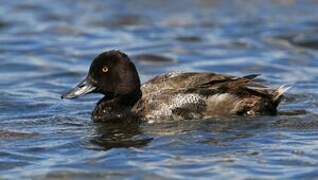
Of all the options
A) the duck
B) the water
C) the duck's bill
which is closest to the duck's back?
the duck

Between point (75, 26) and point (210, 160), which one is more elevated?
point (75, 26)

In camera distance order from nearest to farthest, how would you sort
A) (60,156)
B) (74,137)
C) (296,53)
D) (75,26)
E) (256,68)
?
(60,156)
(74,137)
(256,68)
(296,53)
(75,26)

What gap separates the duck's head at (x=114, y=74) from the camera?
11703mm

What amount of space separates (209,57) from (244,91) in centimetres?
459

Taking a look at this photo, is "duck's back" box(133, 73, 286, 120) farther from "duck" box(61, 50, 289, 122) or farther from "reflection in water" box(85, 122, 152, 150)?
"reflection in water" box(85, 122, 152, 150)

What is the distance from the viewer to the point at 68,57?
16.6 meters

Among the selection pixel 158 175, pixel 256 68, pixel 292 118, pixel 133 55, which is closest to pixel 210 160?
pixel 158 175

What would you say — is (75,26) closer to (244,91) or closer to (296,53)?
(296,53)

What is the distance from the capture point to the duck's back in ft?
37.8

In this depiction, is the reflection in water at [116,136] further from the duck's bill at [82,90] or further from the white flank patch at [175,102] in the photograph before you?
the duck's bill at [82,90]

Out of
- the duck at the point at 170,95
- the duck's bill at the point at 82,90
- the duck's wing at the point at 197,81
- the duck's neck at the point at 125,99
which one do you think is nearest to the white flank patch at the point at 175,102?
the duck at the point at 170,95

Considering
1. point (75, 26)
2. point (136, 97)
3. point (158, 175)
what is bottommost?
point (158, 175)

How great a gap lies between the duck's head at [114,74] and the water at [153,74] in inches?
18.3

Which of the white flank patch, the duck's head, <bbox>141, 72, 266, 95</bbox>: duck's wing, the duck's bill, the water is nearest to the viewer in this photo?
the water
